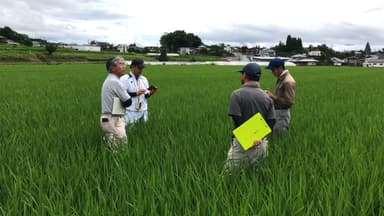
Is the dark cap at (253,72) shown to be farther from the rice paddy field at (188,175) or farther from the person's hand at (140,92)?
the person's hand at (140,92)

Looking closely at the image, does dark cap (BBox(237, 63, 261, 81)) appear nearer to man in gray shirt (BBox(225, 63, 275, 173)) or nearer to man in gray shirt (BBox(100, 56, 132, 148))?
man in gray shirt (BBox(225, 63, 275, 173))

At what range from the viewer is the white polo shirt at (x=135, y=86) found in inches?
190

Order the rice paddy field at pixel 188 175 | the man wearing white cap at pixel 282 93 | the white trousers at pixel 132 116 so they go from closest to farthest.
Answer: the rice paddy field at pixel 188 175 → the man wearing white cap at pixel 282 93 → the white trousers at pixel 132 116

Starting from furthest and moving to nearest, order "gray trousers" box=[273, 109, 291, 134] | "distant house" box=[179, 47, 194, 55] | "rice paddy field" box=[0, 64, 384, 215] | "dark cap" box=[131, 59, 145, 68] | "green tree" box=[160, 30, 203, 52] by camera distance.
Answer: "green tree" box=[160, 30, 203, 52], "distant house" box=[179, 47, 194, 55], "dark cap" box=[131, 59, 145, 68], "gray trousers" box=[273, 109, 291, 134], "rice paddy field" box=[0, 64, 384, 215]

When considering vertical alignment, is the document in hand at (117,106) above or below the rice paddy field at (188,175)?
above

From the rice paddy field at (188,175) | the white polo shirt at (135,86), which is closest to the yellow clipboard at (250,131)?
the rice paddy field at (188,175)

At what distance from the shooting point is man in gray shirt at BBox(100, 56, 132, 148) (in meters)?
3.92

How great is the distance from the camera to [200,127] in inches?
192

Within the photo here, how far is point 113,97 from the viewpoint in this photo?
13.0ft

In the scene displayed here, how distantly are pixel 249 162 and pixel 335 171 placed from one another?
670mm

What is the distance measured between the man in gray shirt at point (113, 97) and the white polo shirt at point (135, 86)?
82cm

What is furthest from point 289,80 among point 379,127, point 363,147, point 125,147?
point 125,147

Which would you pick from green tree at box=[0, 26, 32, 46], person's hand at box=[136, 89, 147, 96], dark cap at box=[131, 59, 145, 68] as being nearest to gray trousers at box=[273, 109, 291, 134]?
person's hand at box=[136, 89, 147, 96]

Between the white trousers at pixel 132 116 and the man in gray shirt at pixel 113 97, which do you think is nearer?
the man in gray shirt at pixel 113 97
